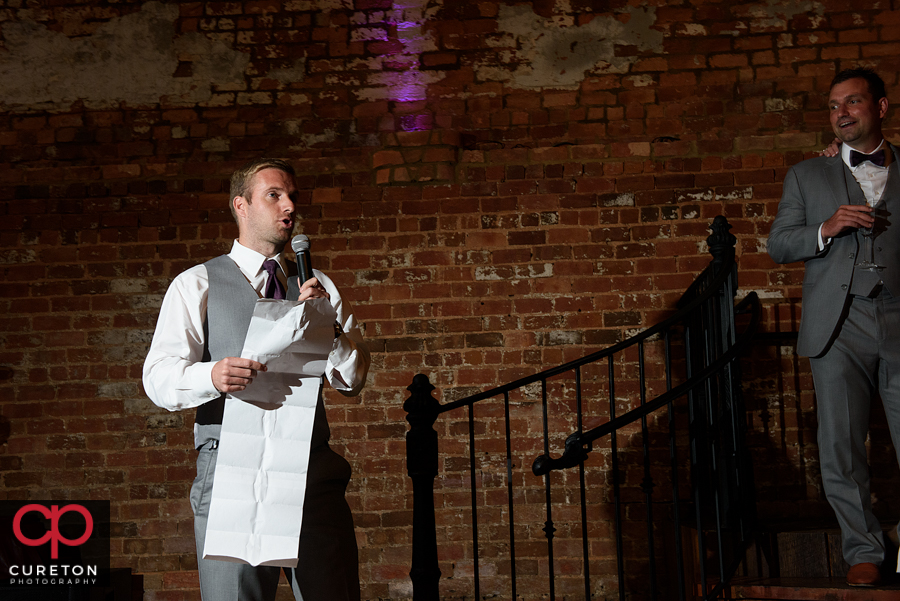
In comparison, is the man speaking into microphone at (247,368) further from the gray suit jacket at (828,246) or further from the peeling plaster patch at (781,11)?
the peeling plaster patch at (781,11)

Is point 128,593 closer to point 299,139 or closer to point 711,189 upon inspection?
point 299,139

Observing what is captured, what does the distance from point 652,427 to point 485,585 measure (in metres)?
1.11

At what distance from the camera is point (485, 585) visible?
12.1 feet

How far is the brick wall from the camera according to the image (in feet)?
12.5

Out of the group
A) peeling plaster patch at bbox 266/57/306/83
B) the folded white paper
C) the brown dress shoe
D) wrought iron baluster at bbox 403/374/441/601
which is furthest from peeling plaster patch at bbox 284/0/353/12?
the brown dress shoe

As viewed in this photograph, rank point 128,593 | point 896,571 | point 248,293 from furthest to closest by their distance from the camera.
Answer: point 128,593 < point 896,571 < point 248,293

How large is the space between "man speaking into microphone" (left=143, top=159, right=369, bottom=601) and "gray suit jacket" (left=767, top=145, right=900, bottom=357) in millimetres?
1507

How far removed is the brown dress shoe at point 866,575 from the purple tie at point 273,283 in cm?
192

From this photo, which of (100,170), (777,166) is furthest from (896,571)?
(100,170)

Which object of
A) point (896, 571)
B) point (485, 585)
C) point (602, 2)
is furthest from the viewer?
point (602, 2)

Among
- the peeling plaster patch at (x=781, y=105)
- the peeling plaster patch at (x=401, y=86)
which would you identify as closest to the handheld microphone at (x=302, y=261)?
the peeling plaster patch at (x=401, y=86)

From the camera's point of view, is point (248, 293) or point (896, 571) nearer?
point (248, 293)

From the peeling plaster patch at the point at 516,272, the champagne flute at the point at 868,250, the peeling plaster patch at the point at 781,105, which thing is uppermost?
the peeling plaster patch at the point at 781,105

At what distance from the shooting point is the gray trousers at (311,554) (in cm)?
168
